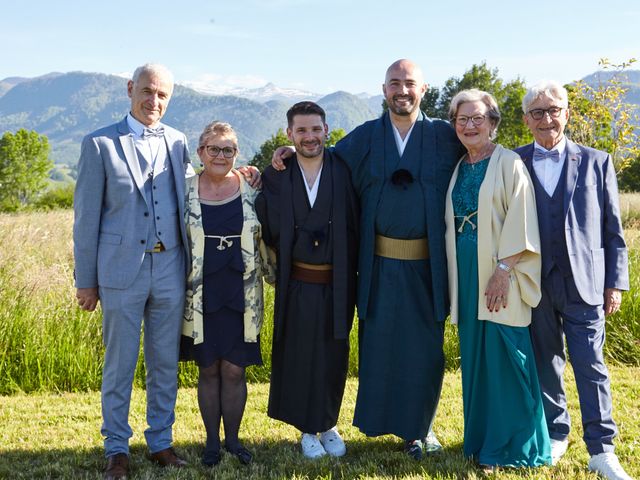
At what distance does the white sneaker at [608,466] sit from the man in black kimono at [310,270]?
160 centimetres

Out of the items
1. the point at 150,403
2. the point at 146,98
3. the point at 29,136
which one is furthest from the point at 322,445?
the point at 29,136

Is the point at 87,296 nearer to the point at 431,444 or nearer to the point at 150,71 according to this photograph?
the point at 150,71

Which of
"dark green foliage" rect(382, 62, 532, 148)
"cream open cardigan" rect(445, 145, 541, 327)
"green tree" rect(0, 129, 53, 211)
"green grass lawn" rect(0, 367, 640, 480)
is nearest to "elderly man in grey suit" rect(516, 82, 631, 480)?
"cream open cardigan" rect(445, 145, 541, 327)

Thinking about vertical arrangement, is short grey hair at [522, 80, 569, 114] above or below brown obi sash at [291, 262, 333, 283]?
above

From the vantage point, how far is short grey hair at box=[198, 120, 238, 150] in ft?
13.0

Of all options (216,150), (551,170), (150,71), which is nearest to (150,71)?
(150,71)

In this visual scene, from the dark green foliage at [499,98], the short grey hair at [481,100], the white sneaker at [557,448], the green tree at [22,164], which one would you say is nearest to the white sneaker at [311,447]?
the white sneaker at [557,448]

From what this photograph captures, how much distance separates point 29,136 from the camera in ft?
158

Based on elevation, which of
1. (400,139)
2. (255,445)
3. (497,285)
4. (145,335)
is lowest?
(255,445)

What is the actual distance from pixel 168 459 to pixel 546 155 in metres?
3.03

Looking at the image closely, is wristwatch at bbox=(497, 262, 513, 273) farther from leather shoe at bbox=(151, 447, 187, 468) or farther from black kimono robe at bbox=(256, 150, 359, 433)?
leather shoe at bbox=(151, 447, 187, 468)

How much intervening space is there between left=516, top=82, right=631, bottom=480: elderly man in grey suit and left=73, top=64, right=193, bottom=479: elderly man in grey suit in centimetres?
224

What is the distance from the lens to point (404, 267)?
4184 mm

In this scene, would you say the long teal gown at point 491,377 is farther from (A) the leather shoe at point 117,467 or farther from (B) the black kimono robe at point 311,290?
(A) the leather shoe at point 117,467
